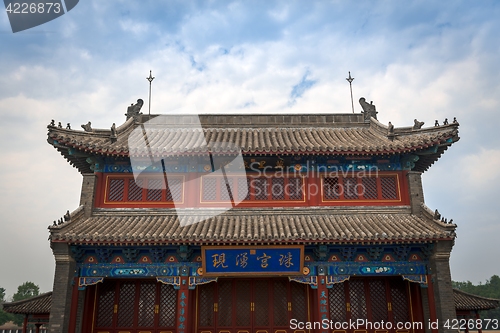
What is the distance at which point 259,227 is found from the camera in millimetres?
12711

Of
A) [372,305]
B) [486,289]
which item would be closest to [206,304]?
[372,305]

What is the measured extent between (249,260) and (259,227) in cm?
117

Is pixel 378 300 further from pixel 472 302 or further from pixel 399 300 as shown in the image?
pixel 472 302

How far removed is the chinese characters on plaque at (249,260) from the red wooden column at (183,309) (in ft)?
2.84

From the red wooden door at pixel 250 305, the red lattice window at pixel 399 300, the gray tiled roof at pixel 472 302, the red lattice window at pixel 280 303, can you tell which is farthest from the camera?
the gray tiled roof at pixel 472 302

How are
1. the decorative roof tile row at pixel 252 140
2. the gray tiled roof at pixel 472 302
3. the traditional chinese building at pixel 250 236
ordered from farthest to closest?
the gray tiled roof at pixel 472 302
the decorative roof tile row at pixel 252 140
the traditional chinese building at pixel 250 236

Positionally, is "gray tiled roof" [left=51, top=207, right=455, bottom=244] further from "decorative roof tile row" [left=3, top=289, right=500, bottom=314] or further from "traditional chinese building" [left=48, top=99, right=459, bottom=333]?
"decorative roof tile row" [left=3, top=289, right=500, bottom=314]

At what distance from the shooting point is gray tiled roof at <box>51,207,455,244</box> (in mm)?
11617

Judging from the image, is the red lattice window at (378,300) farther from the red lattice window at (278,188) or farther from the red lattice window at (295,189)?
the red lattice window at (278,188)

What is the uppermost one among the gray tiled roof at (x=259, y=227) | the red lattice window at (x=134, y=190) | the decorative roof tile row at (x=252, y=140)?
the decorative roof tile row at (x=252, y=140)

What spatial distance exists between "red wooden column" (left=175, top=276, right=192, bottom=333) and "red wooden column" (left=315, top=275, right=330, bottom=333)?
418 cm

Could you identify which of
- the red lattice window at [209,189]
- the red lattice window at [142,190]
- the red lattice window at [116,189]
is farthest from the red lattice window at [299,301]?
the red lattice window at [116,189]

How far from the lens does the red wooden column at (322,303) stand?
474 inches

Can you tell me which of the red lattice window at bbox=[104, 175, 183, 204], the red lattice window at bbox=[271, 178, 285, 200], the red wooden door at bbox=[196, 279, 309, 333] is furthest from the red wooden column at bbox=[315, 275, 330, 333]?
the red lattice window at bbox=[104, 175, 183, 204]
